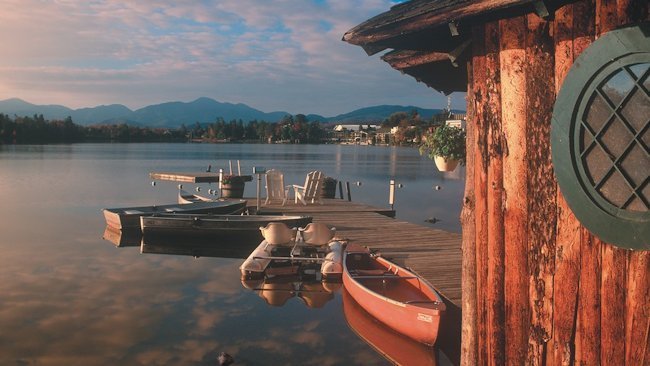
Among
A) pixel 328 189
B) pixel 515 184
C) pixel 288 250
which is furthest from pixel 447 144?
pixel 328 189

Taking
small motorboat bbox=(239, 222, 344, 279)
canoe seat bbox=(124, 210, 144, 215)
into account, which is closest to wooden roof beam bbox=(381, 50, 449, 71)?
small motorboat bbox=(239, 222, 344, 279)

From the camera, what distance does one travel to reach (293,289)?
41.6ft

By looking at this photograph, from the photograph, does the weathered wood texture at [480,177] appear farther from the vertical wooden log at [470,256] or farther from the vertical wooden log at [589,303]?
the vertical wooden log at [589,303]

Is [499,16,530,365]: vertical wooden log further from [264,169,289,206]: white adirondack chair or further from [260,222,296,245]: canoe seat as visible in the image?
[264,169,289,206]: white adirondack chair

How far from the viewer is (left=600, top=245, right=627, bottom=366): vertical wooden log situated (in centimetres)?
312

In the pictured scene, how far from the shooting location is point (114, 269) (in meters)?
15.5

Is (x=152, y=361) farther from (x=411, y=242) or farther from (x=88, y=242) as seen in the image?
(x=88, y=242)

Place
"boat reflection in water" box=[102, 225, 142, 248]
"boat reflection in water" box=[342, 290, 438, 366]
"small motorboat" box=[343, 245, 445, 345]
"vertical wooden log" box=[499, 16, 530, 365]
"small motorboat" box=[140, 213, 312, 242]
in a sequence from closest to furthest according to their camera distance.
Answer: "vertical wooden log" box=[499, 16, 530, 365]
"small motorboat" box=[343, 245, 445, 345]
"boat reflection in water" box=[342, 290, 438, 366]
"small motorboat" box=[140, 213, 312, 242]
"boat reflection in water" box=[102, 225, 142, 248]

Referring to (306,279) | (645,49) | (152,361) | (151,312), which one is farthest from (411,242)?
(645,49)

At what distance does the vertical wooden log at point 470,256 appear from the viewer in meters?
4.28

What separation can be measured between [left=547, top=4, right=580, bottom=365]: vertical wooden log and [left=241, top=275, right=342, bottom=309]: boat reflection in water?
8.37 metres

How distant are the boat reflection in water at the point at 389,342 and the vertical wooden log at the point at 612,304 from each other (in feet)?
17.7

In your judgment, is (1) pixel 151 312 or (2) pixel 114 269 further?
(2) pixel 114 269

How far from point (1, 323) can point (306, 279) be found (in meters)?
6.22
